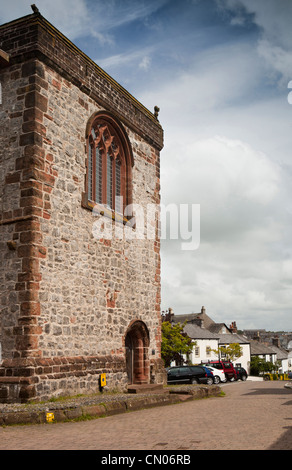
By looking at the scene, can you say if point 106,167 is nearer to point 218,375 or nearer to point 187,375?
point 187,375

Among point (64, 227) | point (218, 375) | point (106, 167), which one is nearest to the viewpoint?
point (64, 227)

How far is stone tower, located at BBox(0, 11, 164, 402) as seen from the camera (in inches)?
515

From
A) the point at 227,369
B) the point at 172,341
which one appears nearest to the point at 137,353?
the point at 227,369

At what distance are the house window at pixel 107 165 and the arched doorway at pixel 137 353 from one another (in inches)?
182

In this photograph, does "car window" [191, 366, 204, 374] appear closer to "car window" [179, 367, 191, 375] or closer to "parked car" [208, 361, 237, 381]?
"car window" [179, 367, 191, 375]

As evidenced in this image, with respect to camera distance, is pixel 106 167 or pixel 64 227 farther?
pixel 106 167

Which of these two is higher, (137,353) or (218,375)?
(137,353)

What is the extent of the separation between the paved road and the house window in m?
7.38

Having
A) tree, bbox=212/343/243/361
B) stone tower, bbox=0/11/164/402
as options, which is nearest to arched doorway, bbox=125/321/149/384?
stone tower, bbox=0/11/164/402

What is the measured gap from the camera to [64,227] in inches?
572

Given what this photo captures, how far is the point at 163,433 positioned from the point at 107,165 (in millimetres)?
11152
